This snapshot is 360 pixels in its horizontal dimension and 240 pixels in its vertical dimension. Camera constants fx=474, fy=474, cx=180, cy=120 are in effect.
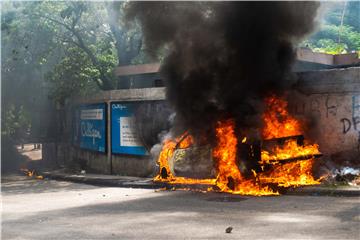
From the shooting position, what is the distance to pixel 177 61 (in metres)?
12.5

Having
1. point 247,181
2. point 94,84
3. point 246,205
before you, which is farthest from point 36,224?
point 94,84

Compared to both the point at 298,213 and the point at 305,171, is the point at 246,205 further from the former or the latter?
the point at 305,171

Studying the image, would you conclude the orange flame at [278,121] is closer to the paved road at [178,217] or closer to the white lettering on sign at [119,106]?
A: the paved road at [178,217]

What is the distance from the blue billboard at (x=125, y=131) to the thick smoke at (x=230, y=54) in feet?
10.1

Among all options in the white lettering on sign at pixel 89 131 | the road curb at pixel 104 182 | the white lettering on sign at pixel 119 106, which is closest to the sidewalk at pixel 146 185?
the road curb at pixel 104 182

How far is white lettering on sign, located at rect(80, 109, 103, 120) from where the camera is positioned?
1700cm

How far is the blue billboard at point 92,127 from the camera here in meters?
16.8

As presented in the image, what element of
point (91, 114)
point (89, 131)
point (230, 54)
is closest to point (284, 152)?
point (230, 54)

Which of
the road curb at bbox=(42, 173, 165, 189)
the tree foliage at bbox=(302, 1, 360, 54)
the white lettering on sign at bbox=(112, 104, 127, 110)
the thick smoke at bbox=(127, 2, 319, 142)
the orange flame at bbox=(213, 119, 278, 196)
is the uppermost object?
the tree foliage at bbox=(302, 1, 360, 54)

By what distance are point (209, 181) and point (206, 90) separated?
227cm

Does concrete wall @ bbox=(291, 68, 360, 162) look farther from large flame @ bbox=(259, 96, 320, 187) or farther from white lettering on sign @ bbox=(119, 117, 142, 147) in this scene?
white lettering on sign @ bbox=(119, 117, 142, 147)

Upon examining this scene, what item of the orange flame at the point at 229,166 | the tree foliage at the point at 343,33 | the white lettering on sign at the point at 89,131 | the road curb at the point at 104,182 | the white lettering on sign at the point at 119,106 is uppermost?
the tree foliage at the point at 343,33

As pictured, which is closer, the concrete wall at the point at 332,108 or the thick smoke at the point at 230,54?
the concrete wall at the point at 332,108

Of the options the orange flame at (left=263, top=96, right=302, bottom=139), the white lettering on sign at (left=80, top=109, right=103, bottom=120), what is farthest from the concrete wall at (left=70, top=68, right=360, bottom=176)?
the white lettering on sign at (left=80, top=109, right=103, bottom=120)
